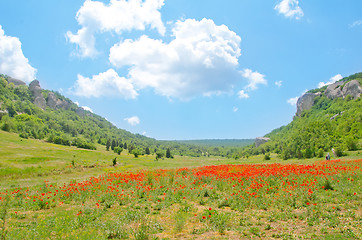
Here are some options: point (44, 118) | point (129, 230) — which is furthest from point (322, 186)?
point (44, 118)

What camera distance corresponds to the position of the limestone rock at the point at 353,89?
129875 mm

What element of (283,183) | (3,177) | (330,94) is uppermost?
(330,94)

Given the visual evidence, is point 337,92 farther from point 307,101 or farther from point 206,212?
point 206,212

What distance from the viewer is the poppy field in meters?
6.73

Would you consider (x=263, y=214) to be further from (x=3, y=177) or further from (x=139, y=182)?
(x=3, y=177)

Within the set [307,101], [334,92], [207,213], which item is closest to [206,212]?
Result: [207,213]

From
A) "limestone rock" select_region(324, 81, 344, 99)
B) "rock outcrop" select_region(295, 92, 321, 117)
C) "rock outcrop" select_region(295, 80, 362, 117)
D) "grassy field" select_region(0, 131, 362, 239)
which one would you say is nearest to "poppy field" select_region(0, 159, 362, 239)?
"grassy field" select_region(0, 131, 362, 239)

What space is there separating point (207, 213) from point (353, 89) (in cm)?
17762

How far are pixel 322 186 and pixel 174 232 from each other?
9851 mm

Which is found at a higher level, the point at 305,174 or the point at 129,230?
the point at 305,174

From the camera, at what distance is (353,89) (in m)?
136

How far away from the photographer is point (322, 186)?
11555 mm

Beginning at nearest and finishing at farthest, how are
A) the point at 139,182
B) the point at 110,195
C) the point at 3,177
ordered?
the point at 110,195
the point at 139,182
the point at 3,177

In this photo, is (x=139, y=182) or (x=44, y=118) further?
(x=44, y=118)
